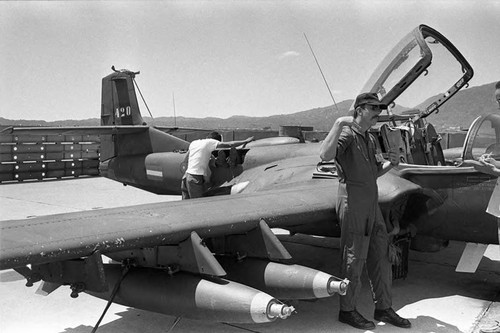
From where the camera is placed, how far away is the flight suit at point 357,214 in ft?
13.6

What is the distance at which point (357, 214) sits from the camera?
4.15 metres

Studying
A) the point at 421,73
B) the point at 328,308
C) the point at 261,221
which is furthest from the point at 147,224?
the point at 421,73

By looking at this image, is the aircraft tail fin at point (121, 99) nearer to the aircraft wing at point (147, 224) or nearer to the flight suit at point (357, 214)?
the aircraft wing at point (147, 224)

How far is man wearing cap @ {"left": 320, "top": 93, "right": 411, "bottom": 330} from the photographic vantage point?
13.6 ft

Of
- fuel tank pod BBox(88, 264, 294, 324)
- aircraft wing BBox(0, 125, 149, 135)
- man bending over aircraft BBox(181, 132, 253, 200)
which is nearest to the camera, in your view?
fuel tank pod BBox(88, 264, 294, 324)

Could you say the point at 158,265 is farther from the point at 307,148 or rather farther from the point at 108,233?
the point at 307,148

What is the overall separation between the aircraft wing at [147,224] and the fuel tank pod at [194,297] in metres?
0.38

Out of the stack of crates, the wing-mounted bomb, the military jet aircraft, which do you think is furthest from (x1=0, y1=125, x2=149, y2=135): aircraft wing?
the stack of crates

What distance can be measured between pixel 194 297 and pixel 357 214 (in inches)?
60.4

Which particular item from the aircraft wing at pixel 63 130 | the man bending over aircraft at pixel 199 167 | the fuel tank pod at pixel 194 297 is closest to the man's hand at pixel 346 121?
the fuel tank pod at pixel 194 297

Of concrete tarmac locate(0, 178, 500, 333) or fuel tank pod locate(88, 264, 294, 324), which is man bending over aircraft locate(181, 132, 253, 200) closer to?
concrete tarmac locate(0, 178, 500, 333)

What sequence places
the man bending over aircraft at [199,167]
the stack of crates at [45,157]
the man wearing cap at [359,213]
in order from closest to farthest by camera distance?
1. the man wearing cap at [359,213]
2. the man bending over aircraft at [199,167]
3. the stack of crates at [45,157]

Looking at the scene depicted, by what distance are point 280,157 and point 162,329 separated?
339 centimetres

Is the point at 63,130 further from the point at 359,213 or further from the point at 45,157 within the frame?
the point at 45,157
